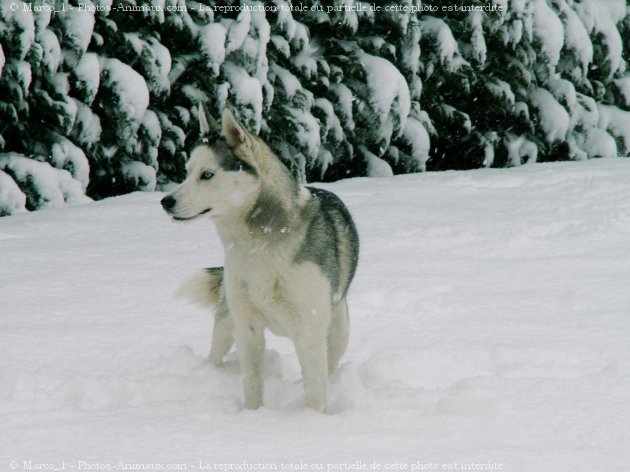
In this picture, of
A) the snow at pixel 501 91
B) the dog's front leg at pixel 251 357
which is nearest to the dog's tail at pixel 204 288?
the dog's front leg at pixel 251 357

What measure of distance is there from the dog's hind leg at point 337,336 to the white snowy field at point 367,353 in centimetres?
9

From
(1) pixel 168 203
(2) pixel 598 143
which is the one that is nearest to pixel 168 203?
(1) pixel 168 203

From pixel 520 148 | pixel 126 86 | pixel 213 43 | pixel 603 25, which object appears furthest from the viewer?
pixel 603 25

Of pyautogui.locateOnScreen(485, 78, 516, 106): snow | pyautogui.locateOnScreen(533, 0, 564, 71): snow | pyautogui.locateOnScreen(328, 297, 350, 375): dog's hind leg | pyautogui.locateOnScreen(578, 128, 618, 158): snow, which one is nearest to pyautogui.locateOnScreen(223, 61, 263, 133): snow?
pyautogui.locateOnScreen(485, 78, 516, 106): snow

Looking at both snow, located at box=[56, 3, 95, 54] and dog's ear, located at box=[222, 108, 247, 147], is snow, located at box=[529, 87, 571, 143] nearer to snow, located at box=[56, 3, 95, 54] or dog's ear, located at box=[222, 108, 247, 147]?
snow, located at box=[56, 3, 95, 54]

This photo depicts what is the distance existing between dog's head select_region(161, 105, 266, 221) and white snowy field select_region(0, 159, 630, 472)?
2.28 feet

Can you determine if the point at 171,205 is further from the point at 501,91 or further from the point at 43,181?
the point at 501,91

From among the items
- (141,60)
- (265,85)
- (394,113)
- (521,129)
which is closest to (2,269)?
(141,60)

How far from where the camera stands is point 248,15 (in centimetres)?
659

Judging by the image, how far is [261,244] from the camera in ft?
9.59

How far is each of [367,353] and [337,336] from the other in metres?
0.29

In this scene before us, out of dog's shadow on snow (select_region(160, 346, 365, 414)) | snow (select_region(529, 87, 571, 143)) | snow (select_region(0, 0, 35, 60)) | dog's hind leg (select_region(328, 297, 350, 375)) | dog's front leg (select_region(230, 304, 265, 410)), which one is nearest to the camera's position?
dog's front leg (select_region(230, 304, 265, 410))

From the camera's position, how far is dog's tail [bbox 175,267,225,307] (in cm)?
353

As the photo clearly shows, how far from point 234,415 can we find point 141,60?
13.5 ft
